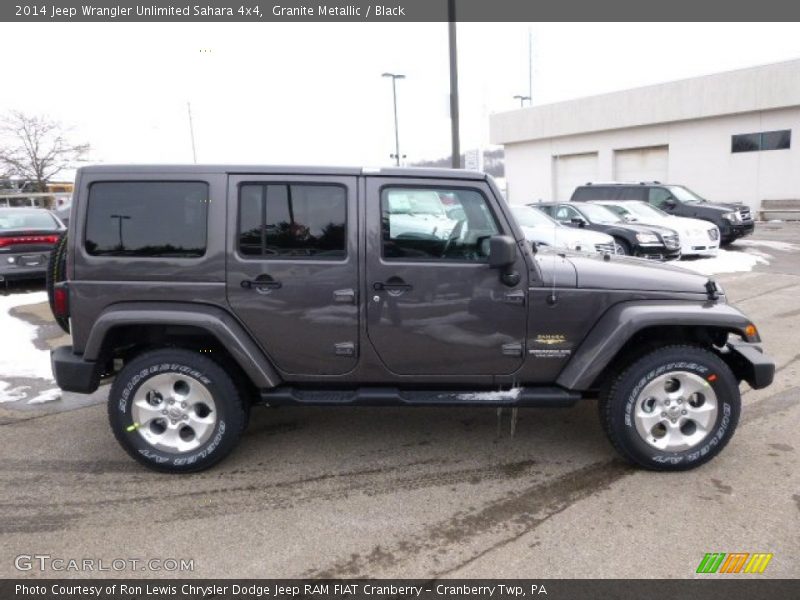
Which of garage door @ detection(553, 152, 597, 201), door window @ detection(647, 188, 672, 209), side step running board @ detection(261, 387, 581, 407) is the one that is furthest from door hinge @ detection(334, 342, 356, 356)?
garage door @ detection(553, 152, 597, 201)

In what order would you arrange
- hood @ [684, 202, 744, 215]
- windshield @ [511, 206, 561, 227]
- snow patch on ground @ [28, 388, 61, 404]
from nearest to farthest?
snow patch on ground @ [28, 388, 61, 404], windshield @ [511, 206, 561, 227], hood @ [684, 202, 744, 215]

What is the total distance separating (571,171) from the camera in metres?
32.8

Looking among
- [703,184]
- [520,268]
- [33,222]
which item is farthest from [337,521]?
[703,184]

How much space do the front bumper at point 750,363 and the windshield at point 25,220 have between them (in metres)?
10.4

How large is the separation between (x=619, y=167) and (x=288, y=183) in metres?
29.9

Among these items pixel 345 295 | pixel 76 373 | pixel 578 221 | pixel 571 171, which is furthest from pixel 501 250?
pixel 571 171

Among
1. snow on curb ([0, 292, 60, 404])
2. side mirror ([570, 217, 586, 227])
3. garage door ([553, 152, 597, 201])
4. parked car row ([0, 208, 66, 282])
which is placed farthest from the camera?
garage door ([553, 152, 597, 201])

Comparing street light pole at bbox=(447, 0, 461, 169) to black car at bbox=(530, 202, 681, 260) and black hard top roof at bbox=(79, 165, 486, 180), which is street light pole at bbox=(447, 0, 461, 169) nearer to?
black car at bbox=(530, 202, 681, 260)

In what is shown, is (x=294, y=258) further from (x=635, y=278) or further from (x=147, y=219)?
→ (x=635, y=278)

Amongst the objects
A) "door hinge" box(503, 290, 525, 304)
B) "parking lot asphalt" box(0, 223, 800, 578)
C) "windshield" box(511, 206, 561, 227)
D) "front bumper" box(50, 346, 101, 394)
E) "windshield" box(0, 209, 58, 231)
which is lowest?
"parking lot asphalt" box(0, 223, 800, 578)

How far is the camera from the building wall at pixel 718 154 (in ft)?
78.0

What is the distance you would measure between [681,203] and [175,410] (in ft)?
53.1

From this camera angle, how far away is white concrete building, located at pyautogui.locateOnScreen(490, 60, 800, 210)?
77.8ft

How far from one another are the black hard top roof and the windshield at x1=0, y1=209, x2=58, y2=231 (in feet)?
25.3
